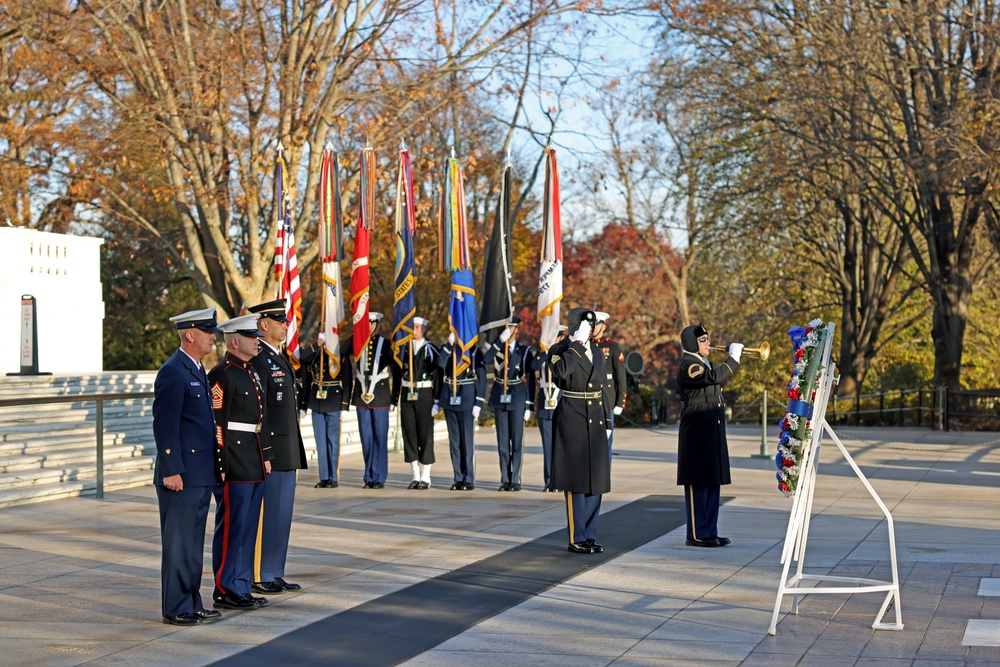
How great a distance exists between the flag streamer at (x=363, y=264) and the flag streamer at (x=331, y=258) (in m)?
0.23

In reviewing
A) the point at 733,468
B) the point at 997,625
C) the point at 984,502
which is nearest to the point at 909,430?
the point at 733,468

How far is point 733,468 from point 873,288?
15266 millimetres

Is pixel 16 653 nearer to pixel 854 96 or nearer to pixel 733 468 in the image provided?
pixel 733 468

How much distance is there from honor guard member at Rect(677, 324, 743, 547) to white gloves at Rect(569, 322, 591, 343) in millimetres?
→ 832

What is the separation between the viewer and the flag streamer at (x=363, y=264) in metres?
15.7

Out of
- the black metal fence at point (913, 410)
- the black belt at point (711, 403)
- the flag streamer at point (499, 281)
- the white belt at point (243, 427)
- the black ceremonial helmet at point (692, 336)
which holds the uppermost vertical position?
the flag streamer at point (499, 281)

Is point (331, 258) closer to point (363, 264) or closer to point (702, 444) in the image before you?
point (363, 264)

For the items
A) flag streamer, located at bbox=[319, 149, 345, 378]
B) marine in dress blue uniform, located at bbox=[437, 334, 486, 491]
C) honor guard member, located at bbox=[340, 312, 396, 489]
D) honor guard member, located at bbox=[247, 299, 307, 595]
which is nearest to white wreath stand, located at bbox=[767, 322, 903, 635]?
honor guard member, located at bbox=[247, 299, 307, 595]

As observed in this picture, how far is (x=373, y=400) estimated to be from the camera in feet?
50.9

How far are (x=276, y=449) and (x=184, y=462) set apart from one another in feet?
3.31

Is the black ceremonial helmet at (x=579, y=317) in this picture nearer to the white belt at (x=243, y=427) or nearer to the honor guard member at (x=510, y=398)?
the white belt at (x=243, y=427)

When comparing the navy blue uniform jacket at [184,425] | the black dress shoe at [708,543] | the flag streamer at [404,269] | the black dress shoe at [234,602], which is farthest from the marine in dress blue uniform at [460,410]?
the navy blue uniform jacket at [184,425]

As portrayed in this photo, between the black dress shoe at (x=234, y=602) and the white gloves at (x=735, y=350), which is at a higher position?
the white gloves at (x=735, y=350)

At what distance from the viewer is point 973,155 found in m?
21.2
